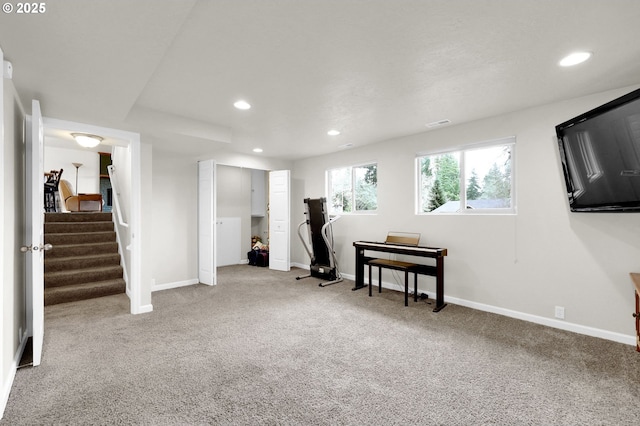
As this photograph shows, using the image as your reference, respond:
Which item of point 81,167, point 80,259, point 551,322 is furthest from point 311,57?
point 81,167

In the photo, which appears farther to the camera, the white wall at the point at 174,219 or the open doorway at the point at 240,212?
the open doorway at the point at 240,212

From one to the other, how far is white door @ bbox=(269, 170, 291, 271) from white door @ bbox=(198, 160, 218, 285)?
152 cm

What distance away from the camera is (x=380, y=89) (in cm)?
280

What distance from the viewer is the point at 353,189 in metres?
5.45

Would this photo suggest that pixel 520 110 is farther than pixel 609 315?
Yes

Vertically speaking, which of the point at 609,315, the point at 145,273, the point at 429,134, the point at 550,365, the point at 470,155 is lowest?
the point at 550,365

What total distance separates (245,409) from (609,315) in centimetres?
342

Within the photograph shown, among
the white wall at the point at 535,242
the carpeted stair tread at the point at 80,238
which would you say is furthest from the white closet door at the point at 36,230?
the white wall at the point at 535,242

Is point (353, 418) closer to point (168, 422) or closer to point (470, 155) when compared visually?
point (168, 422)

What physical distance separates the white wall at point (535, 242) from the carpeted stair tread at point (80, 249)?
485cm

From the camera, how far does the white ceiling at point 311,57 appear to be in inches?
64.0

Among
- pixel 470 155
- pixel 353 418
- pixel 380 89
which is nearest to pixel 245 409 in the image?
pixel 353 418

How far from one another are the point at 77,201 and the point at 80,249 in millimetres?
2419

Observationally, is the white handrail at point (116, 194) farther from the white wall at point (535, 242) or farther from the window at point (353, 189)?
the white wall at point (535, 242)
